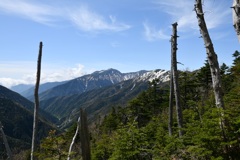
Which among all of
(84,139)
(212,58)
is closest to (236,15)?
(212,58)

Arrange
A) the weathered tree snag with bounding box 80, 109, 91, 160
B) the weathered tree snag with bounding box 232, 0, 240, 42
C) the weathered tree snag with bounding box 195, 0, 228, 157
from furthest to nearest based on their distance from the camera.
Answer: the weathered tree snag with bounding box 195, 0, 228, 157, the weathered tree snag with bounding box 232, 0, 240, 42, the weathered tree snag with bounding box 80, 109, 91, 160

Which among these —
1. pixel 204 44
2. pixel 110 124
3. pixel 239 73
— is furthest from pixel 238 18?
pixel 110 124

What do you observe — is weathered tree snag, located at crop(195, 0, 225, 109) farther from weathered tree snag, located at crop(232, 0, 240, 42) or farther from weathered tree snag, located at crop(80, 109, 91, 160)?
weathered tree snag, located at crop(80, 109, 91, 160)

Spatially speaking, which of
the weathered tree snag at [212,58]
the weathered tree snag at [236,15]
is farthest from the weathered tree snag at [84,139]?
the weathered tree snag at [212,58]

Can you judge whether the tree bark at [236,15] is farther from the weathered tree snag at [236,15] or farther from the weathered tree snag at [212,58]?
the weathered tree snag at [212,58]

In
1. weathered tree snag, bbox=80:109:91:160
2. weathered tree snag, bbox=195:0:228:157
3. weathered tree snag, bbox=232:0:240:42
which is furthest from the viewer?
weathered tree snag, bbox=195:0:228:157

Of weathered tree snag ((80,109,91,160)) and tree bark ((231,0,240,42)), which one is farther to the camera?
tree bark ((231,0,240,42))

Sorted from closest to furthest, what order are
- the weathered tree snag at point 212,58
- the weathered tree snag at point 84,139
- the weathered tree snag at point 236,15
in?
the weathered tree snag at point 84,139
the weathered tree snag at point 236,15
the weathered tree snag at point 212,58

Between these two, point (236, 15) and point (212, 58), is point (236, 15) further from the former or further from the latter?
point (212, 58)

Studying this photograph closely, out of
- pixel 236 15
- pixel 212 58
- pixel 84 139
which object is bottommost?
pixel 84 139

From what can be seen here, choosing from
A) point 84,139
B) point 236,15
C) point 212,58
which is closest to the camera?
point 84,139

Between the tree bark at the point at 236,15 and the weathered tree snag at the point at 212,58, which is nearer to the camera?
the tree bark at the point at 236,15

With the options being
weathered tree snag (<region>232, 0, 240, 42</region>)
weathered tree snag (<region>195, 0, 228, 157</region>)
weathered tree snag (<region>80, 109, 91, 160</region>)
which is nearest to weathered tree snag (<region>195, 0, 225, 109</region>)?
weathered tree snag (<region>195, 0, 228, 157</region>)

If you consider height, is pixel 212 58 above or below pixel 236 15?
below
